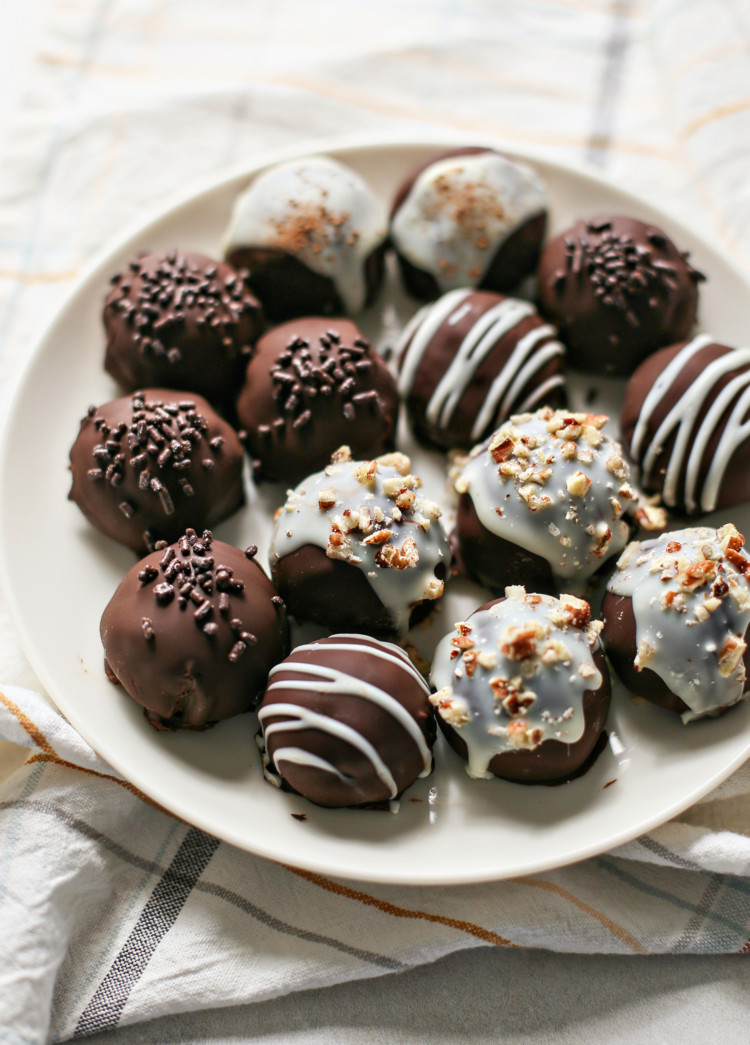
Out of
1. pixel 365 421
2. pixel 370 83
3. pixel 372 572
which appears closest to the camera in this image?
pixel 372 572

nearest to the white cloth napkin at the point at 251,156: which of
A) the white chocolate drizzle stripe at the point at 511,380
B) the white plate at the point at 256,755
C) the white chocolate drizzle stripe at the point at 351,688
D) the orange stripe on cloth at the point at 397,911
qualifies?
the orange stripe on cloth at the point at 397,911

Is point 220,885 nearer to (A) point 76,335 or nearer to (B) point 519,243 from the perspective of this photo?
(A) point 76,335

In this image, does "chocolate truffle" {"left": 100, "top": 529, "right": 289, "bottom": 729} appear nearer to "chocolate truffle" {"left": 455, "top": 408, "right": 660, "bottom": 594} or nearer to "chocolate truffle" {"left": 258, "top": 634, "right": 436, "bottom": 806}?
"chocolate truffle" {"left": 258, "top": 634, "right": 436, "bottom": 806}

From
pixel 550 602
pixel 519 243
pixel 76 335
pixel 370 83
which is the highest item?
pixel 370 83

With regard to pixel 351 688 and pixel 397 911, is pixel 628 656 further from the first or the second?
pixel 397 911

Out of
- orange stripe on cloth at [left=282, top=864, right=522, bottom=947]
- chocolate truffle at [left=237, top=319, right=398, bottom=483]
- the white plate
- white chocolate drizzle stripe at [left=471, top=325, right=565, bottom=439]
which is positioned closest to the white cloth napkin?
orange stripe on cloth at [left=282, top=864, right=522, bottom=947]

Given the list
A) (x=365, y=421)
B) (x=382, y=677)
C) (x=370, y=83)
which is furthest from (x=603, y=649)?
(x=370, y=83)

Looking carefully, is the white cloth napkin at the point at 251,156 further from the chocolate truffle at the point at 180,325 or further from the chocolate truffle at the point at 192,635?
the chocolate truffle at the point at 180,325
